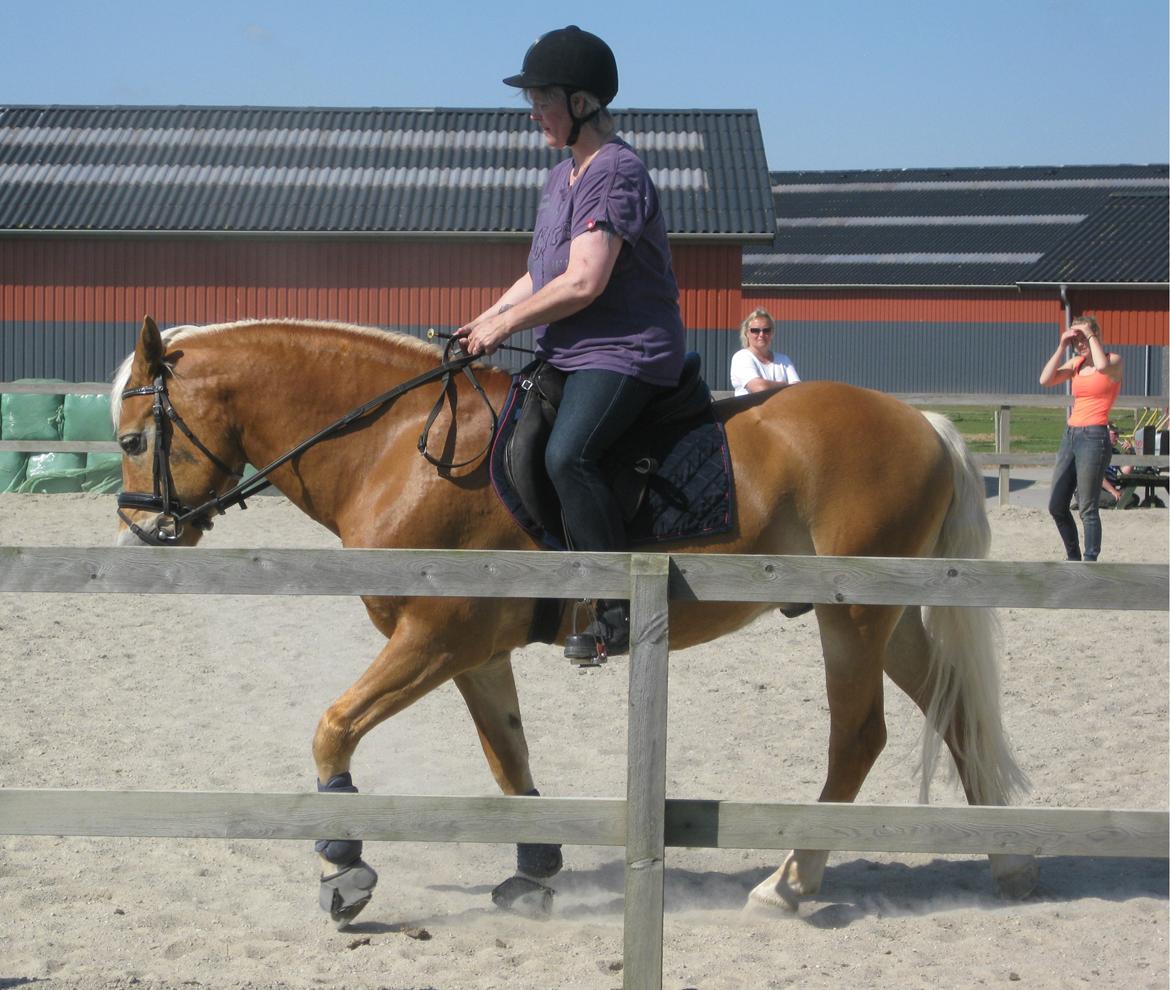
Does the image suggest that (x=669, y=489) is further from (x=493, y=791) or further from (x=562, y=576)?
(x=493, y=791)

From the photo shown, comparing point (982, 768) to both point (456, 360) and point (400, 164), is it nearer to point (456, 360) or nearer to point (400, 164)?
point (456, 360)

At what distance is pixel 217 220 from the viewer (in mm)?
18188

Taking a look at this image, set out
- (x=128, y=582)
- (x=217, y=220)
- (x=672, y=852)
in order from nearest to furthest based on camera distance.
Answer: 1. (x=128, y=582)
2. (x=672, y=852)
3. (x=217, y=220)

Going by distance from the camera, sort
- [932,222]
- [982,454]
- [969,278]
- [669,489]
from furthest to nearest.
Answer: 1. [932,222]
2. [969,278]
3. [982,454]
4. [669,489]

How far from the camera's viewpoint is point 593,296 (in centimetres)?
386

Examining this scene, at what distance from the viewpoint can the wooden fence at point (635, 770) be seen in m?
3.23

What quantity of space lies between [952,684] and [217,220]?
15.6 m

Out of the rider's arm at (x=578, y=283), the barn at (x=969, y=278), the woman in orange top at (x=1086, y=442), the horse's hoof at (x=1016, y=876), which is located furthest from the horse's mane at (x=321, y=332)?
the barn at (x=969, y=278)

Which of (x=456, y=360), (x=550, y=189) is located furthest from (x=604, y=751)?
(x=550, y=189)

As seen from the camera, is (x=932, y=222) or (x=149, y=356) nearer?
(x=149, y=356)

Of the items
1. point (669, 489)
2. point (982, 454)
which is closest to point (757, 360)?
point (669, 489)

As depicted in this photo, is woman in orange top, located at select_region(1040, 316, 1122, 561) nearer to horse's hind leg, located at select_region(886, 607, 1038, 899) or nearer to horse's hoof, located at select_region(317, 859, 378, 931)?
horse's hind leg, located at select_region(886, 607, 1038, 899)

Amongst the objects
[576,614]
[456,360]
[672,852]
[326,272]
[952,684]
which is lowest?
[672,852]

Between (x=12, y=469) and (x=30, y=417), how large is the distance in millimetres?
691
